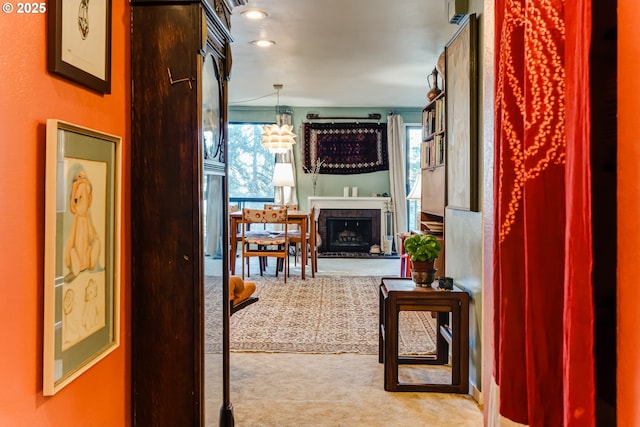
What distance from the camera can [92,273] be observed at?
4.29 ft

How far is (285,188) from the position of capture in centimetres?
862

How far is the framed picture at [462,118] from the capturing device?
2639mm

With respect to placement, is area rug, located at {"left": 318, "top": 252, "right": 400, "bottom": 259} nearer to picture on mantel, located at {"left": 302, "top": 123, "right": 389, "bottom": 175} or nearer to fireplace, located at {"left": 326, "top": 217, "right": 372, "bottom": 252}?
fireplace, located at {"left": 326, "top": 217, "right": 372, "bottom": 252}

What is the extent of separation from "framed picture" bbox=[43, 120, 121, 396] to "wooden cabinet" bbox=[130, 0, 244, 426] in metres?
0.11

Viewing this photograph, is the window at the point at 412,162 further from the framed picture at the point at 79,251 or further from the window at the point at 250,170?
the framed picture at the point at 79,251

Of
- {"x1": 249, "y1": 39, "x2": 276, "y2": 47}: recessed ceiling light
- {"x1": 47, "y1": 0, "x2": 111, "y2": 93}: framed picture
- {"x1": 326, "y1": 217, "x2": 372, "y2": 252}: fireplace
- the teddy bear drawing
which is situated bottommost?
{"x1": 326, "y1": 217, "x2": 372, "y2": 252}: fireplace

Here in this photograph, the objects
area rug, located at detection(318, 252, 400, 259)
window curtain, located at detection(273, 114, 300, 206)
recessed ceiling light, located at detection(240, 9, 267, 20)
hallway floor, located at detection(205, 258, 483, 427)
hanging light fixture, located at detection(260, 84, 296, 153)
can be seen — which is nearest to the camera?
hallway floor, located at detection(205, 258, 483, 427)

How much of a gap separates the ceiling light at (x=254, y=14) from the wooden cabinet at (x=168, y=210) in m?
2.60

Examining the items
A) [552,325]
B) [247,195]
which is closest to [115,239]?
[552,325]

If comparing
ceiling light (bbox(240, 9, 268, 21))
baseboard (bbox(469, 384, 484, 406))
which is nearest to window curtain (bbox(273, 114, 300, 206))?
ceiling light (bbox(240, 9, 268, 21))

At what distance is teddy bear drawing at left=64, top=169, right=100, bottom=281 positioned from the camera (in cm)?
120

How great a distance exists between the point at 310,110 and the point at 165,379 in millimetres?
7449

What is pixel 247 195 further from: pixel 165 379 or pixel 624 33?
pixel 624 33

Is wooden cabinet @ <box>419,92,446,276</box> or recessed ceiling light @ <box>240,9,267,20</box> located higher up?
recessed ceiling light @ <box>240,9,267,20</box>
